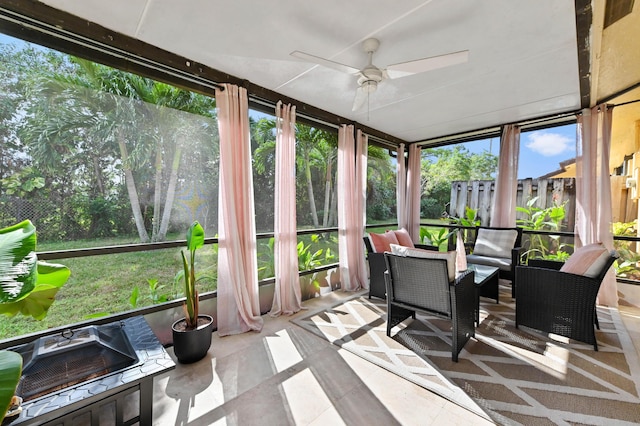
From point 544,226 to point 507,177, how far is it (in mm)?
982

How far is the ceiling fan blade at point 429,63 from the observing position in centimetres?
193

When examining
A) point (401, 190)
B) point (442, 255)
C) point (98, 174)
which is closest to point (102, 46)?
point (98, 174)

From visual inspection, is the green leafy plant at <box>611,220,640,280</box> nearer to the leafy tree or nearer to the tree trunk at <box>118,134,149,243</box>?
the leafy tree

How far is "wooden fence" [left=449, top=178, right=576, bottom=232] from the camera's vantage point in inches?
170

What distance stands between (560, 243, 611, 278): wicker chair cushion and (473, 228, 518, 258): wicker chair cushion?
1473 mm

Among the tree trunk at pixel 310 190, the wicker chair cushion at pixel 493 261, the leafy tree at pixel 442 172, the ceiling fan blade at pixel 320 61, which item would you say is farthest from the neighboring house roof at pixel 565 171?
the ceiling fan blade at pixel 320 61

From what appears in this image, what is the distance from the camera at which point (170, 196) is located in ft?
8.84

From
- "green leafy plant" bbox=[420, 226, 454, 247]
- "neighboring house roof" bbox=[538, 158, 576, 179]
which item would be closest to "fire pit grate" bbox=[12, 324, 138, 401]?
"green leafy plant" bbox=[420, 226, 454, 247]

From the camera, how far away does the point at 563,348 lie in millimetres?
2500

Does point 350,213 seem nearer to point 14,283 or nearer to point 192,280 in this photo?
point 192,280

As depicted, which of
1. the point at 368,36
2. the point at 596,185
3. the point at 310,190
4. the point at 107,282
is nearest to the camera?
the point at 368,36

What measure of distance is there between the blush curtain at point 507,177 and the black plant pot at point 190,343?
445 centimetres

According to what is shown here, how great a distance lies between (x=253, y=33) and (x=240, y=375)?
2618 millimetres

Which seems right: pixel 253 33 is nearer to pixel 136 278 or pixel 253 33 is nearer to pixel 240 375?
pixel 136 278
